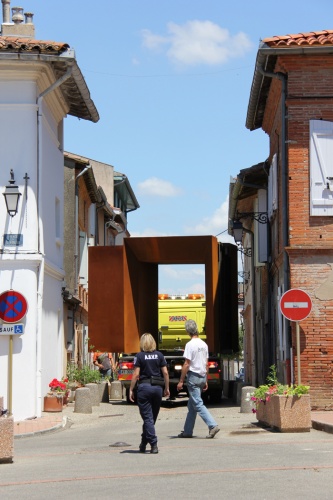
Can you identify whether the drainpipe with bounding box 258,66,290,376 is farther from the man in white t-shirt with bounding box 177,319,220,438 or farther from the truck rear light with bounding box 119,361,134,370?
the man in white t-shirt with bounding box 177,319,220,438

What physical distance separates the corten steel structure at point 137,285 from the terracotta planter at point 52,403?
2.22m

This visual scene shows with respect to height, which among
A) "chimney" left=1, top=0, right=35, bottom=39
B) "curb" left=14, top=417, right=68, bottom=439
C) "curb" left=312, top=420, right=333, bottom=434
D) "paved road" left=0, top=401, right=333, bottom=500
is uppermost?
"chimney" left=1, top=0, right=35, bottom=39

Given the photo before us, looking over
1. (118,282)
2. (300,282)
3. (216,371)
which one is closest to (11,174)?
(118,282)

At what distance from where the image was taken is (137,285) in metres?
26.1

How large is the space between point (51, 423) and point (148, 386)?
625 cm

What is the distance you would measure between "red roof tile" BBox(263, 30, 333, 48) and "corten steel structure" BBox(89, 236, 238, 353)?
5100 millimetres

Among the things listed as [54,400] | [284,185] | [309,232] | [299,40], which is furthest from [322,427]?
[299,40]

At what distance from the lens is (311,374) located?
21406 millimetres

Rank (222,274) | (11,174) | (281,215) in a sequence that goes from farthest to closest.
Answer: (222,274)
(281,215)
(11,174)

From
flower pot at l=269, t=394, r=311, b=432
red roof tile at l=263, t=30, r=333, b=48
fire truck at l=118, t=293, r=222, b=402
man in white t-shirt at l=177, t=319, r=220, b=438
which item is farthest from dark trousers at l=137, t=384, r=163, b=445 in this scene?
fire truck at l=118, t=293, r=222, b=402

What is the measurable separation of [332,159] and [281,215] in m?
1.90

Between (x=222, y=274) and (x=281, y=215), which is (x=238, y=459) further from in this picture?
(x=222, y=274)

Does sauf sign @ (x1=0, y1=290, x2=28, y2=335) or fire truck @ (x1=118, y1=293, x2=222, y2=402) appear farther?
fire truck @ (x1=118, y1=293, x2=222, y2=402)

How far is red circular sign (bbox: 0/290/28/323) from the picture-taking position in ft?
65.6
